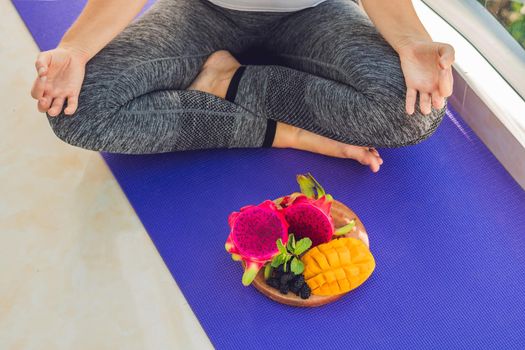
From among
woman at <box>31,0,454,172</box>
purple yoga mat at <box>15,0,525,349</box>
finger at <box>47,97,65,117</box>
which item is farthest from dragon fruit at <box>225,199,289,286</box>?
finger at <box>47,97,65,117</box>

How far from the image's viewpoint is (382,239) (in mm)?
1310

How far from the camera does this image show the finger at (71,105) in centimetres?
122

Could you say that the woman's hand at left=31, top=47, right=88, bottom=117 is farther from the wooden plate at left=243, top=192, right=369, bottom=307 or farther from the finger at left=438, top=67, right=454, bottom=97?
the finger at left=438, top=67, right=454, bottom=97

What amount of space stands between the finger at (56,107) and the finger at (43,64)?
0.21ft

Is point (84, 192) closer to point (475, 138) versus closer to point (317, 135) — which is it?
point (317, 135)

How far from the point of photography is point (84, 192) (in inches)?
56.1

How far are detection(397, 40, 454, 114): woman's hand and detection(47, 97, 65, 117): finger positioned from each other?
0.64 m

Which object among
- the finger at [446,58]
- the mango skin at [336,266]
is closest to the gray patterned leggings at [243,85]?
the finger at [446,58]

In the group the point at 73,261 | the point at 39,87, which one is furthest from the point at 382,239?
the point at 39,87

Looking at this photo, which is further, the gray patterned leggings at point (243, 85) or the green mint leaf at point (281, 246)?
the gray patterned leggings at point (243, 85)

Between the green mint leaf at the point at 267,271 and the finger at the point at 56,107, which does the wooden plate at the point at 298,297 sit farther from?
the finger at the point at 56,107

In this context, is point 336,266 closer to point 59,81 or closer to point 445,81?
point 445,81

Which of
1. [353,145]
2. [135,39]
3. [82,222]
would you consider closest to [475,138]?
[353,145]

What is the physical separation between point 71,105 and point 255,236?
1.38 ft
